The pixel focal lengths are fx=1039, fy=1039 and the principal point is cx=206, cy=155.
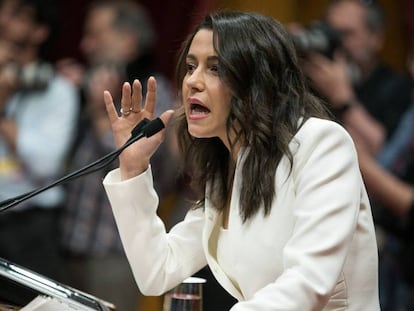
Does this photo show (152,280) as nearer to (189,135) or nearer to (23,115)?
(189,135)

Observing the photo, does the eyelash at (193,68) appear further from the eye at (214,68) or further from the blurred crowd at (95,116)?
the blurred crowd at (95,116)

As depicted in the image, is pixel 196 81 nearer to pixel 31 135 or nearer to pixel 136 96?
pixel 136 96

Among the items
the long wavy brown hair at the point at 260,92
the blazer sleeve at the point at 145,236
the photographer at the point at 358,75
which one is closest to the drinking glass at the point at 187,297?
the blazer sleeve at the point at 145,236

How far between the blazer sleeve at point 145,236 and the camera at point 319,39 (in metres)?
1.38

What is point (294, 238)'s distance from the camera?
1.72 meters

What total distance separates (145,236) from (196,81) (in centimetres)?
34

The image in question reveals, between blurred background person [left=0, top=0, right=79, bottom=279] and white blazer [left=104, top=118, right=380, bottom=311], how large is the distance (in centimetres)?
145

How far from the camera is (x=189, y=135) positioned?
81.5 inches

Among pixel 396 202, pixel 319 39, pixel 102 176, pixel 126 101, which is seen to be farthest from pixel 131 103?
pixel 102 176

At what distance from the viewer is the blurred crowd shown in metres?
3.34

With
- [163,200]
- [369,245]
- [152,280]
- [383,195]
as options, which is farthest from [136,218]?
[163,200]

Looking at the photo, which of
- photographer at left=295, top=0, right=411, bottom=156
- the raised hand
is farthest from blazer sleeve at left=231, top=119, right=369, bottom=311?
photographer at left=295, top=0, right=411, bottom=156

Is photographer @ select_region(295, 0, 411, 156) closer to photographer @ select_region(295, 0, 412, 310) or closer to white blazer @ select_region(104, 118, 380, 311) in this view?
photographer @ select_region(295, 0, 412, 310)

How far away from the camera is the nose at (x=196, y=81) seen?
1.84 m
